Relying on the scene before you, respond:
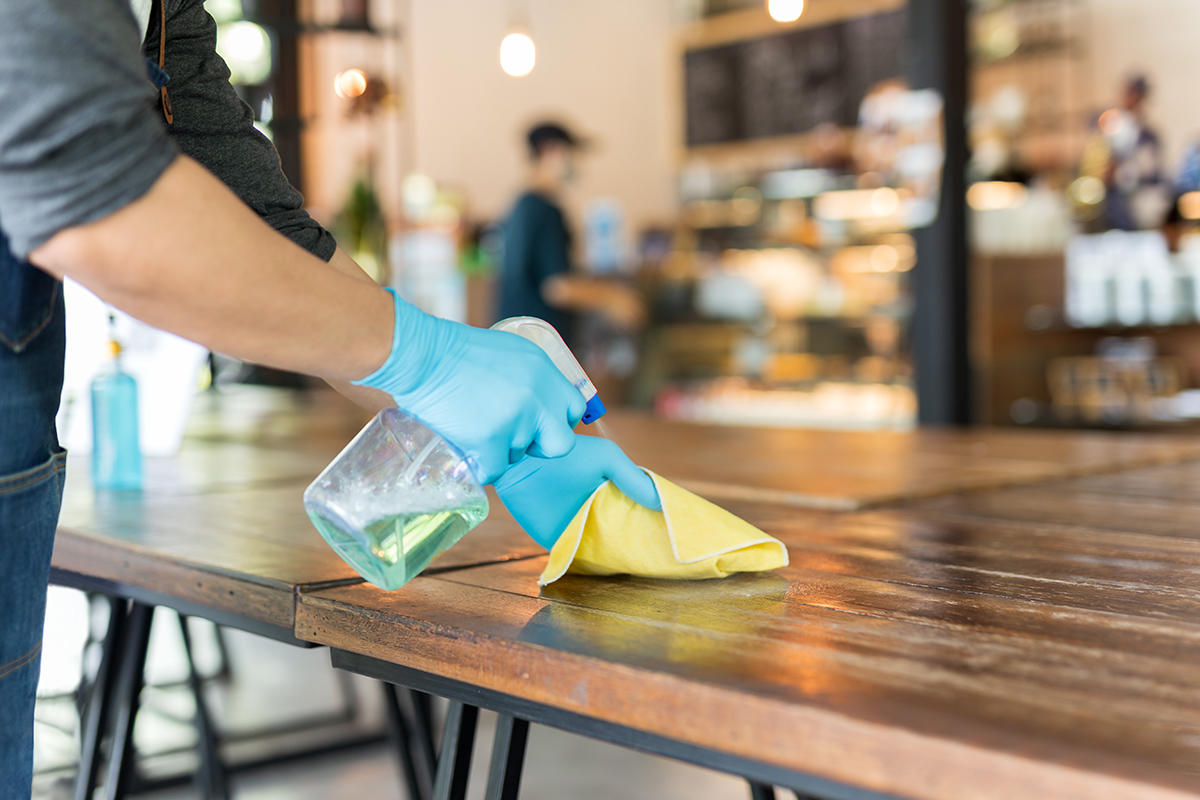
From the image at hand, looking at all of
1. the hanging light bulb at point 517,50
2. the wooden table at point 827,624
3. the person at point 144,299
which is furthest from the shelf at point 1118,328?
the person at point 144,299

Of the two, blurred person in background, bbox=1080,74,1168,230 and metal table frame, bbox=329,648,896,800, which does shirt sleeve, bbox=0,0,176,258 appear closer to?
metal table frame, bbox=329,648,896,800

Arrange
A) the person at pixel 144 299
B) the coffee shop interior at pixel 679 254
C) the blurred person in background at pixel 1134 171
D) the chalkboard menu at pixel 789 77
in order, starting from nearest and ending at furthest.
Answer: the person at pixel 144 299, the coffee shop interior at pixel 679 254, the blurred person in background at pixel 1134 171, the chalkboard menu at pixel 789 77

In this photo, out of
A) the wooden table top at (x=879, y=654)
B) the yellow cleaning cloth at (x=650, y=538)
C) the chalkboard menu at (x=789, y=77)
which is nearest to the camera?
the wooden table top at (x=879, y=654)

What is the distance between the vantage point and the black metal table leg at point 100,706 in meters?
1.71

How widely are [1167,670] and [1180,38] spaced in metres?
6.45

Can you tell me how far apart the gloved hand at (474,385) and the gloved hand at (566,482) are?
78 mm

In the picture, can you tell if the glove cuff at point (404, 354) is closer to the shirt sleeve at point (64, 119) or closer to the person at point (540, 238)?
the shirt sleeve at point (64, 119)

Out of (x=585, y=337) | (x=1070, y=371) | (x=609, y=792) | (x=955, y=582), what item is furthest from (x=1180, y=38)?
(x=955, y=582)

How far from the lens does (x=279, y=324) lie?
2.63ft

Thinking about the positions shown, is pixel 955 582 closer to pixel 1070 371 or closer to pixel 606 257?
pixel 1070 371

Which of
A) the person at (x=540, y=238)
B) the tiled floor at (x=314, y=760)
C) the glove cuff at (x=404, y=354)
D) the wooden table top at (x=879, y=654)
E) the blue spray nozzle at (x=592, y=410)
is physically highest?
the person at (x=540, y=238)

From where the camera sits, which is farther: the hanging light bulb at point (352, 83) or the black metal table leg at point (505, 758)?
the hanging light bulb at point (352, 83)

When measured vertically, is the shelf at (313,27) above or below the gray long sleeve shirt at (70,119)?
above

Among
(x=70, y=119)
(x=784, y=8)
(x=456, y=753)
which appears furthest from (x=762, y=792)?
(x=784, y=8)
